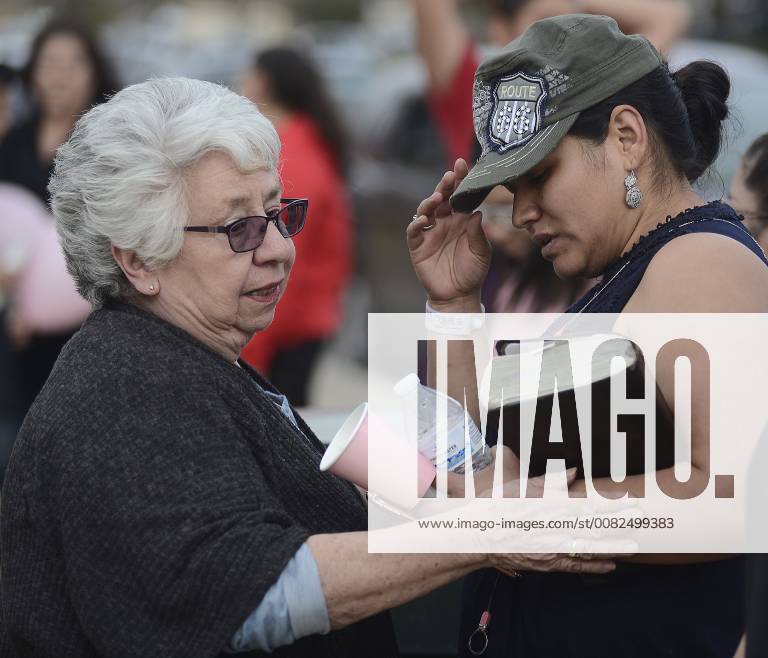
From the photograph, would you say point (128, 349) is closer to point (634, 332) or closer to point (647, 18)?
point (634, 332)

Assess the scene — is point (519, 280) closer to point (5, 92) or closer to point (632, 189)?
point (632, 189)

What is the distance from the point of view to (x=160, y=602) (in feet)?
6.14

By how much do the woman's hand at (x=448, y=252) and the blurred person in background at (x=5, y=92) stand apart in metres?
3.89

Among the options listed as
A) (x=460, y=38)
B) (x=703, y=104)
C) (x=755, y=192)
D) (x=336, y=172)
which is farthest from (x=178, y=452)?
(x=336, y=172)

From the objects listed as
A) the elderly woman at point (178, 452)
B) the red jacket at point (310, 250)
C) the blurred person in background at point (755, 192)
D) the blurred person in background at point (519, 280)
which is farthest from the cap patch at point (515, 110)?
the red jacket at point (310, 250)

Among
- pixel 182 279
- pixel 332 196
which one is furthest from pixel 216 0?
pixel 182 279

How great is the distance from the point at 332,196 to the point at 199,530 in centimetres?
354

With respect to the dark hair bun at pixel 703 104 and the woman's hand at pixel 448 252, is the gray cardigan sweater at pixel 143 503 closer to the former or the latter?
the woman's hand at pixel 448 252

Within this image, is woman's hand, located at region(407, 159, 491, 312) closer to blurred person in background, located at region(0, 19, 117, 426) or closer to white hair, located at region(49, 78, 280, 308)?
white hair, located at region(49, 78, 280, 308)

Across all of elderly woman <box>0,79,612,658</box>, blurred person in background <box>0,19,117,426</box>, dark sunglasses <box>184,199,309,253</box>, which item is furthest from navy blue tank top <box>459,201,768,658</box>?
blurred person in background <box>0,19,117,426</box>

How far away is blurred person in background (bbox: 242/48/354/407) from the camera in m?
5.14

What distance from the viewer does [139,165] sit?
79.7 inches

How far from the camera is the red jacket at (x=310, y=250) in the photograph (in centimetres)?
509

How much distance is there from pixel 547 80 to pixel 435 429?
0.64 m
